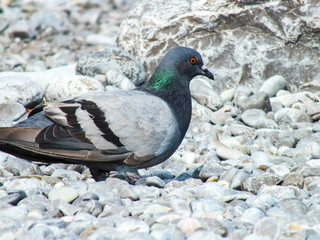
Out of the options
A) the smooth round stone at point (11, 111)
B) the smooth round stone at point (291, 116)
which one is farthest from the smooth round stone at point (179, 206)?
the smooth round stone at point (291, 116)

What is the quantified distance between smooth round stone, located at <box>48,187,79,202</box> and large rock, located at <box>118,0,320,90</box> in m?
4.44

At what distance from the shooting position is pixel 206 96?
7879 millimetres

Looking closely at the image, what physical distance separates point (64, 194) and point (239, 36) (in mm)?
4723

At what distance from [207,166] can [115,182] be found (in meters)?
1.02

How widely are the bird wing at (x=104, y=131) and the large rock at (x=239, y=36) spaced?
11.6 ft

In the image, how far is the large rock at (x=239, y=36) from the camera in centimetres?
810

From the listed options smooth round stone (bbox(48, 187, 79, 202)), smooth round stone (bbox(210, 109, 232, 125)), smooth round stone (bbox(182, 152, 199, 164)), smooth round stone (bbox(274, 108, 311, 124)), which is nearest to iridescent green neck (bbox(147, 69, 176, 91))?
smooth round stone (bbox(182, 152, 199, 164))

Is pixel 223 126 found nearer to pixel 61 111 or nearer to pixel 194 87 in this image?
pixel 194 87

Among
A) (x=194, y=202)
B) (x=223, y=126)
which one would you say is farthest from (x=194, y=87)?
(x=194, y=202)

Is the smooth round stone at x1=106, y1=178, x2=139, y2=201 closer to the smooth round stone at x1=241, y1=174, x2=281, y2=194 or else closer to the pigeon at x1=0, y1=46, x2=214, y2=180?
the pigeon at x1=0, y1=46, x2=214, y2=180

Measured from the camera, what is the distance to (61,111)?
4957mm

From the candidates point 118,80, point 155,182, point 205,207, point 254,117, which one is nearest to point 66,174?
point 155,182

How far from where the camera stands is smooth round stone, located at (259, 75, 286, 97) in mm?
8195

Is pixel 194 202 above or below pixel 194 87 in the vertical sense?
above
